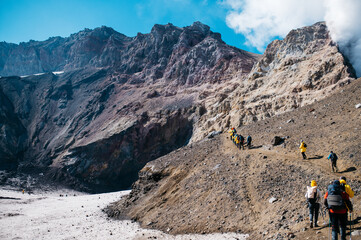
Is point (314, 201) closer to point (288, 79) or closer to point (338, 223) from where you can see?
point (338, 223)

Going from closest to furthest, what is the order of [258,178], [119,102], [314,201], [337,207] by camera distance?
[337,207]
[314,201]
[258,178]
[119,102]

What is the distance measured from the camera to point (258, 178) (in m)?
15.3

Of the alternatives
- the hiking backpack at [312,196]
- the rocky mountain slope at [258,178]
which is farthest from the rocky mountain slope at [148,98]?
the hiking backpack at [312,196]

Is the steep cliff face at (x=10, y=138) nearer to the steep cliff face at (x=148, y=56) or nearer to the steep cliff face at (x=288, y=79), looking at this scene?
the steep cliff face at (x=148, y=56)

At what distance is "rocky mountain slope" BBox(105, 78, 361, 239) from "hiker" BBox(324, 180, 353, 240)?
3.24 ft

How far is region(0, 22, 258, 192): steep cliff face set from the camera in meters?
58.2

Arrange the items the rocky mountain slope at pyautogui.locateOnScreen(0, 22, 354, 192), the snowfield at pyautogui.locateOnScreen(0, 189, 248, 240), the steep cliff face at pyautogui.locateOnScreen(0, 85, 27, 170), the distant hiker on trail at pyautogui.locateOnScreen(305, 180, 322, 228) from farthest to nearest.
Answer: the steep cliff face at pyautogui.locateOnScreen(0, 85, 27, 170), the rocky mountain slope at pyautogui.locateOnScreen(0, 22, 354, 192), the snowfield at pyautogui.locateOnScreen(0, 189, 248, 240), the distant hiker on trail at pyautogui.locateOnScreen(305, 180, 322, 228)

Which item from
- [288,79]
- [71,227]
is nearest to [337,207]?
[71,227]

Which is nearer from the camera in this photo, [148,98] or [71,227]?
[71,227]

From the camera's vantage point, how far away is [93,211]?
25.4 meters

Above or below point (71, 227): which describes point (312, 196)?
above

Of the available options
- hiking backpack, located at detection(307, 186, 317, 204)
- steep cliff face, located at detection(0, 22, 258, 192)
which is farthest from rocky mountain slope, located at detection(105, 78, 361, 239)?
steep cliff face, located at detection(0, 22, 258, 192)

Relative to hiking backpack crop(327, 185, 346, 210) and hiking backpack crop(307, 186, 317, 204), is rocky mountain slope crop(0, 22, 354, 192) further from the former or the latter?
hiking backpack crop(327, 185, 346, 210)

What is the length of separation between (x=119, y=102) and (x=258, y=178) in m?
71.0
